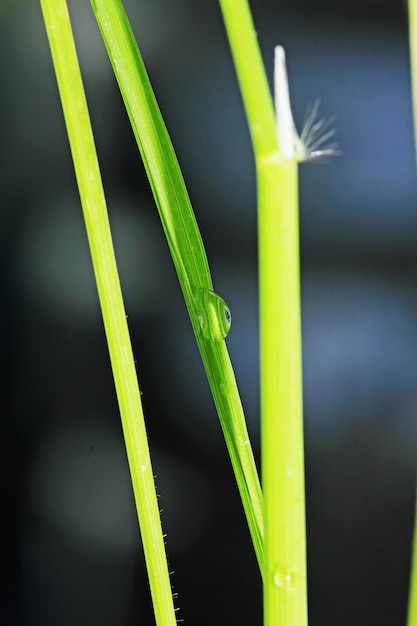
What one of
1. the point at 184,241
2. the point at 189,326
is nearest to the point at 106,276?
the point at 184,241

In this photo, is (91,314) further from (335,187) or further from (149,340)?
(335,187)

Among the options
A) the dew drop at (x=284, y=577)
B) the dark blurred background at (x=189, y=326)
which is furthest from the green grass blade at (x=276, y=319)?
the dark blurred background at (x=189, y=326)

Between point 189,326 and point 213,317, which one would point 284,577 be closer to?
point 213,317

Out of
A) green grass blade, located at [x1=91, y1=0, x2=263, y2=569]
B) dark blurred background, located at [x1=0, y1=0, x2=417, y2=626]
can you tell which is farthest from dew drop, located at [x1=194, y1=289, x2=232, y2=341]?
dark blurred background, located at [x1=0, y1=0, x2=417, y2=626]

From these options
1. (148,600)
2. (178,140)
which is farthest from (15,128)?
(148,600)

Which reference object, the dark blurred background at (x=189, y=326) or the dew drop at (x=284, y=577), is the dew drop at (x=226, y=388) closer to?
the dew drop at (x=284, y=577)

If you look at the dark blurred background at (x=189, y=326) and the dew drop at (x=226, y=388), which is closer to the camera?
the dew drop at (x=226, y=388)
